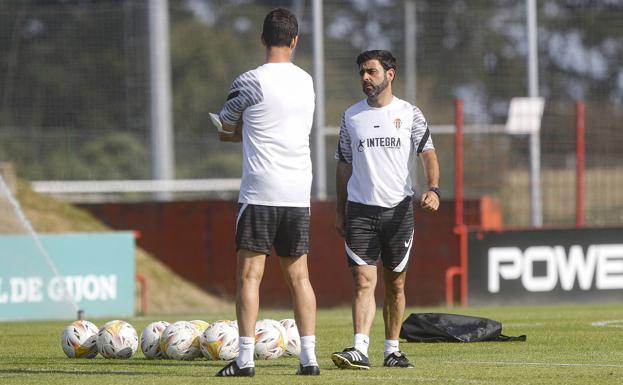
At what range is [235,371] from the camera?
31.8ft

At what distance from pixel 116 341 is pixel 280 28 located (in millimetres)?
3249

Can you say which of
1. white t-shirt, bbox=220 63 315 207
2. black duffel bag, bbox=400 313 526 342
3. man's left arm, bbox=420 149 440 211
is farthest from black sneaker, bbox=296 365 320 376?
black duffel bag, bbox=400 313 526 342

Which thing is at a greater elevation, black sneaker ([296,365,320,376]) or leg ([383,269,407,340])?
leg ([383,269,407,340])

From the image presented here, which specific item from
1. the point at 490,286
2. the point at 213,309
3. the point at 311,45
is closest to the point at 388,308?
the point at 490,286

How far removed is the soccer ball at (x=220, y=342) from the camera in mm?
11188

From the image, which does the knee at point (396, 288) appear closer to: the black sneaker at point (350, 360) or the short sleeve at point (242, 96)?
the black sneaker at point (350, 360)

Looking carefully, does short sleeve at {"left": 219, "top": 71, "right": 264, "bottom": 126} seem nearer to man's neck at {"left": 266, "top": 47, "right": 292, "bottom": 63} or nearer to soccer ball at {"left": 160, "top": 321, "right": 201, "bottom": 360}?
man's neck at {"left": 266, "top": 47, "right": 292, "bottom": 63}

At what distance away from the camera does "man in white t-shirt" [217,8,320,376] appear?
971cm

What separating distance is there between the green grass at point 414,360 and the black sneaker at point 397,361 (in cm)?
8

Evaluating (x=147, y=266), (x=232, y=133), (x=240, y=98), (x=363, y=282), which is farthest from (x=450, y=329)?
(x=147, y=266)

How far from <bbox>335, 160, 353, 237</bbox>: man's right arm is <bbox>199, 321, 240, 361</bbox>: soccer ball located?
1.19 m

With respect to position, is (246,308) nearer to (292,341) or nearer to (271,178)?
(271,178)

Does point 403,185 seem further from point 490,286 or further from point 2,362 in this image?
point 490,286

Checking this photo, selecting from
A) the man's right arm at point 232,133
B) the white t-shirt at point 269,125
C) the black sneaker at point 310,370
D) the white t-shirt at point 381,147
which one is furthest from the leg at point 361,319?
the man's right arm at point 232,133
